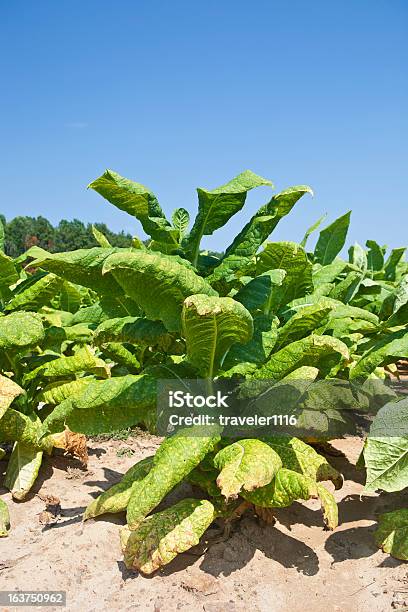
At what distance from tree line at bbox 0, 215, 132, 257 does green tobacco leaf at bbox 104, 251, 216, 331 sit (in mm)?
65184

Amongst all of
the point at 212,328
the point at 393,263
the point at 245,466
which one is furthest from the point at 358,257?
the point at 245,466

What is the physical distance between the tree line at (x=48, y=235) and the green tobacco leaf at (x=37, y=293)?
210 ft

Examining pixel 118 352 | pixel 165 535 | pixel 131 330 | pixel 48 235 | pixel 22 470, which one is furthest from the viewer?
pixel 48 235

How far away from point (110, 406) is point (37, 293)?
112 cm

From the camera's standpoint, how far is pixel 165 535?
94.4 inches

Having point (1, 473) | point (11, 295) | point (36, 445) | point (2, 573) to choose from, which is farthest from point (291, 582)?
point (11, 295)

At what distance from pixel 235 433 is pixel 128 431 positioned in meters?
1.93

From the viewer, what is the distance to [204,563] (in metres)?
2.51

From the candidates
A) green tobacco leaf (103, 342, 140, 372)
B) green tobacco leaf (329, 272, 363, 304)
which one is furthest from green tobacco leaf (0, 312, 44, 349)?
green tobacco leaf (329, 272, 363, 304)

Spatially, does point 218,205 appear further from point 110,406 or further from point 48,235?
point 48,235

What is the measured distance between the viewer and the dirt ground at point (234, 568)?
90.3 inches

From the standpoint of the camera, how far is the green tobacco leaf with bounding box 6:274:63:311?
3.23 meters

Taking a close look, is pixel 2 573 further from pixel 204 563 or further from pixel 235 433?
pixel 235 433

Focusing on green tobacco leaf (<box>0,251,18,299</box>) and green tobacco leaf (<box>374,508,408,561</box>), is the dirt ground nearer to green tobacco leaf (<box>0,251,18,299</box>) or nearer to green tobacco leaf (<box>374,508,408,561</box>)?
green tobacco leaf (<box>374,508,408,561</box>)
